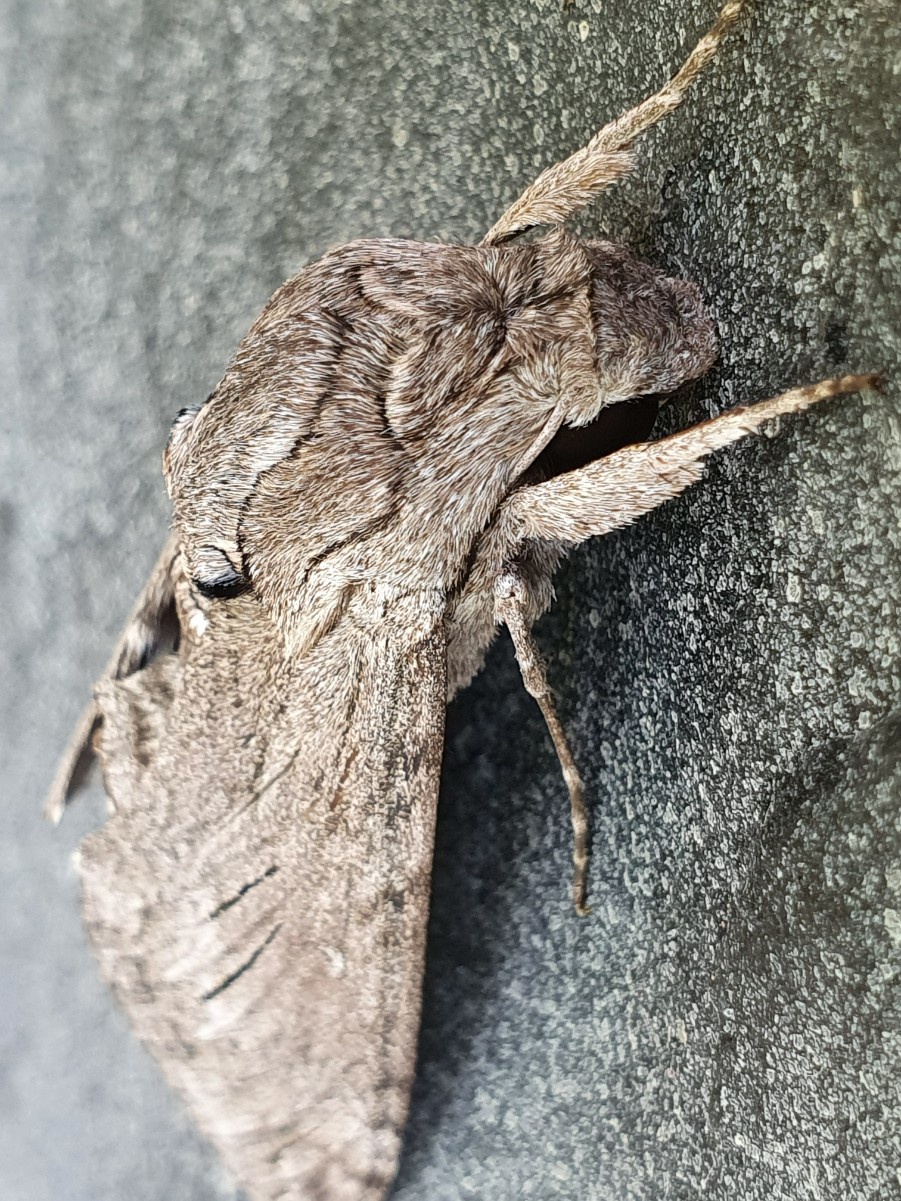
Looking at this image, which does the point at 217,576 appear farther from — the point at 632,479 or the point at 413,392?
the point at 632,479

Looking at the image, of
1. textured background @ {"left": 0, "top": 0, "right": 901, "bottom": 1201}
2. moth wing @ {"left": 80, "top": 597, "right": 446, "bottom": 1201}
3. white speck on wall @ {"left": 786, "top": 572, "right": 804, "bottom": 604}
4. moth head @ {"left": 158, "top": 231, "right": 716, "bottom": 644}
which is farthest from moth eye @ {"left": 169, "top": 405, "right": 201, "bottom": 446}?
white speck on wall @ {"left": 786, "top": 572, "right": 804, "bottom": 604}

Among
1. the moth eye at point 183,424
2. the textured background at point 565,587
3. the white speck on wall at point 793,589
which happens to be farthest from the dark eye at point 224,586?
the white speck on wall at point 793,589

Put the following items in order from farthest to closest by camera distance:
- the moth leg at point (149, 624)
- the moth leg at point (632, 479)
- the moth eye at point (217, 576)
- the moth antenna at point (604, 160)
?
1. the moth leg at point (149, 624)
2. the moth eye at point (217, 576)
3. the moth antenna at point (604, 160)
4. the moth leg at point (632, 479)

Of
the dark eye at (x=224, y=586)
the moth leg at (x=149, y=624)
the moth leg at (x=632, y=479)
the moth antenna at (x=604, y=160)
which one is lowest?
the moth leg at (x=149, y=624)

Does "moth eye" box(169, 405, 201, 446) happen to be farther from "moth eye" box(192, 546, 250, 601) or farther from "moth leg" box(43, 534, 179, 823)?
"moth leg" box(43, 534, 179, 823)

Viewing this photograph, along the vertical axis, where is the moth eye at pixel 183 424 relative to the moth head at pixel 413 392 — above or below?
above

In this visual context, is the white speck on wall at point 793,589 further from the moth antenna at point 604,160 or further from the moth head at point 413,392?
the moth antenna at point 604,160
